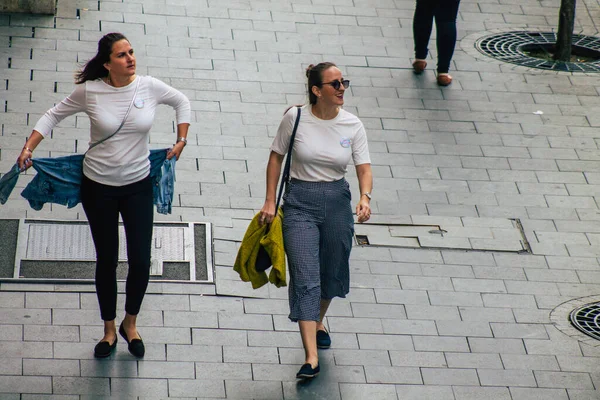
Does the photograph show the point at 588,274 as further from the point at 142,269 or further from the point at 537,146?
the point at 142,269

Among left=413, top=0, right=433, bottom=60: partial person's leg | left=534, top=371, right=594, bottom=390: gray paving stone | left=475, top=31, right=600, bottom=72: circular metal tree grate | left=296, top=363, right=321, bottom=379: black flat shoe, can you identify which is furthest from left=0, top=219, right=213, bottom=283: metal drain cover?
left=475, top=31, right=600, bottom=72: circular metal tree grate

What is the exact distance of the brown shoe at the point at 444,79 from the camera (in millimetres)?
11391

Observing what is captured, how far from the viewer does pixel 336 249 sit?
7016mm

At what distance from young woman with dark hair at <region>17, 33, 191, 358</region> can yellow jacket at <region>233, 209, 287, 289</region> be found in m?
0.60

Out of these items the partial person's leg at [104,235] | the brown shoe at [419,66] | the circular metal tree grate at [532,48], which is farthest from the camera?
the circular metal tree grate at [532,48]

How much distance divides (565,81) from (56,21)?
541 centimetres

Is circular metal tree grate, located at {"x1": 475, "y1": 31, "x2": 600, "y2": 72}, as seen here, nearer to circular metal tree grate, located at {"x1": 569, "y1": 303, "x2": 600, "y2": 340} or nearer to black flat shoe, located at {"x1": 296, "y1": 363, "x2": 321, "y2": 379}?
circular metal tree grate, located at {"x1": 569, "y1": 303, "x2": 600, "y2": 340}

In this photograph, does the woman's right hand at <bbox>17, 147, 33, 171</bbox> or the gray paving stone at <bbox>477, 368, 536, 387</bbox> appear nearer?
the woman's right hand at <bbox>17, 147, 33, 171</bbox>

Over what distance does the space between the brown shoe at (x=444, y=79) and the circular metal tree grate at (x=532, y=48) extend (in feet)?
3.35

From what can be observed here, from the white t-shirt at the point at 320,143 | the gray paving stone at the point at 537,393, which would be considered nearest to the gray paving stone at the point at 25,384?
the white t-shirt at the point at 320,143

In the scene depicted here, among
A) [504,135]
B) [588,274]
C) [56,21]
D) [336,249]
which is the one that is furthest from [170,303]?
[56,21]

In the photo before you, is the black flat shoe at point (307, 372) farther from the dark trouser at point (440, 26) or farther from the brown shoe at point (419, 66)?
the brown shoe at point (419, 66)

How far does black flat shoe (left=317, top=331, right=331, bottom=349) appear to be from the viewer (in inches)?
290

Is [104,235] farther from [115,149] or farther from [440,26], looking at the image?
[440,26]
